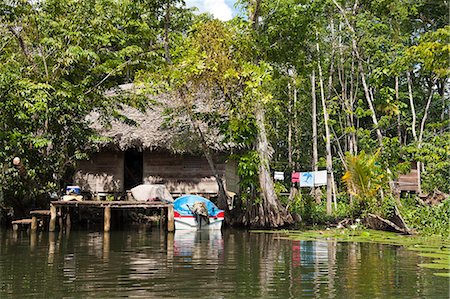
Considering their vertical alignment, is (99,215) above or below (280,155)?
below

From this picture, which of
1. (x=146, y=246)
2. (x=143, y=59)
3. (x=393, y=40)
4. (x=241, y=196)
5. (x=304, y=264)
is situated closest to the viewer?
(x=304, y=264)

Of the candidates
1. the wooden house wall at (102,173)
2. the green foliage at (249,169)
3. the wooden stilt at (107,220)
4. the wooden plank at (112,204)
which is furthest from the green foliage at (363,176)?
the wooden house wall at (102,173)

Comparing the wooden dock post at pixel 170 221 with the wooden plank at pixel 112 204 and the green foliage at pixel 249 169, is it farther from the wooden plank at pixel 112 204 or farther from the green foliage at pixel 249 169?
the green foliage at pixel 249 169

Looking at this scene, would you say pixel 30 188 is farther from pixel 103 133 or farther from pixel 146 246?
pixel 146 246

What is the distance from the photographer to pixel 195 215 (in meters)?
12.6

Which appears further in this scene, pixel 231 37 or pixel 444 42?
pixel 231 37

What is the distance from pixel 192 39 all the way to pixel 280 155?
15.9 metres

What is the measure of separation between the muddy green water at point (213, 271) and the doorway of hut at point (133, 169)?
8203mm

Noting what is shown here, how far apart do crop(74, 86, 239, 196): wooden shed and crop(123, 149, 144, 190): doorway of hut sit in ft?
1.91

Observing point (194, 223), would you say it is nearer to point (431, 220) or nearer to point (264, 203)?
point (264, 203)

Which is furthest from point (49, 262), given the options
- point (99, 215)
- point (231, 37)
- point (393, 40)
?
point (393, 40)

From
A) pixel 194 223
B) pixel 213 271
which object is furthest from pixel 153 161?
pixel 213 271

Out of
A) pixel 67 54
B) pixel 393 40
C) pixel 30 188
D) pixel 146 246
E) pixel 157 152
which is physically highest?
pixel 393 40

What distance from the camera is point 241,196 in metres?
13.7
